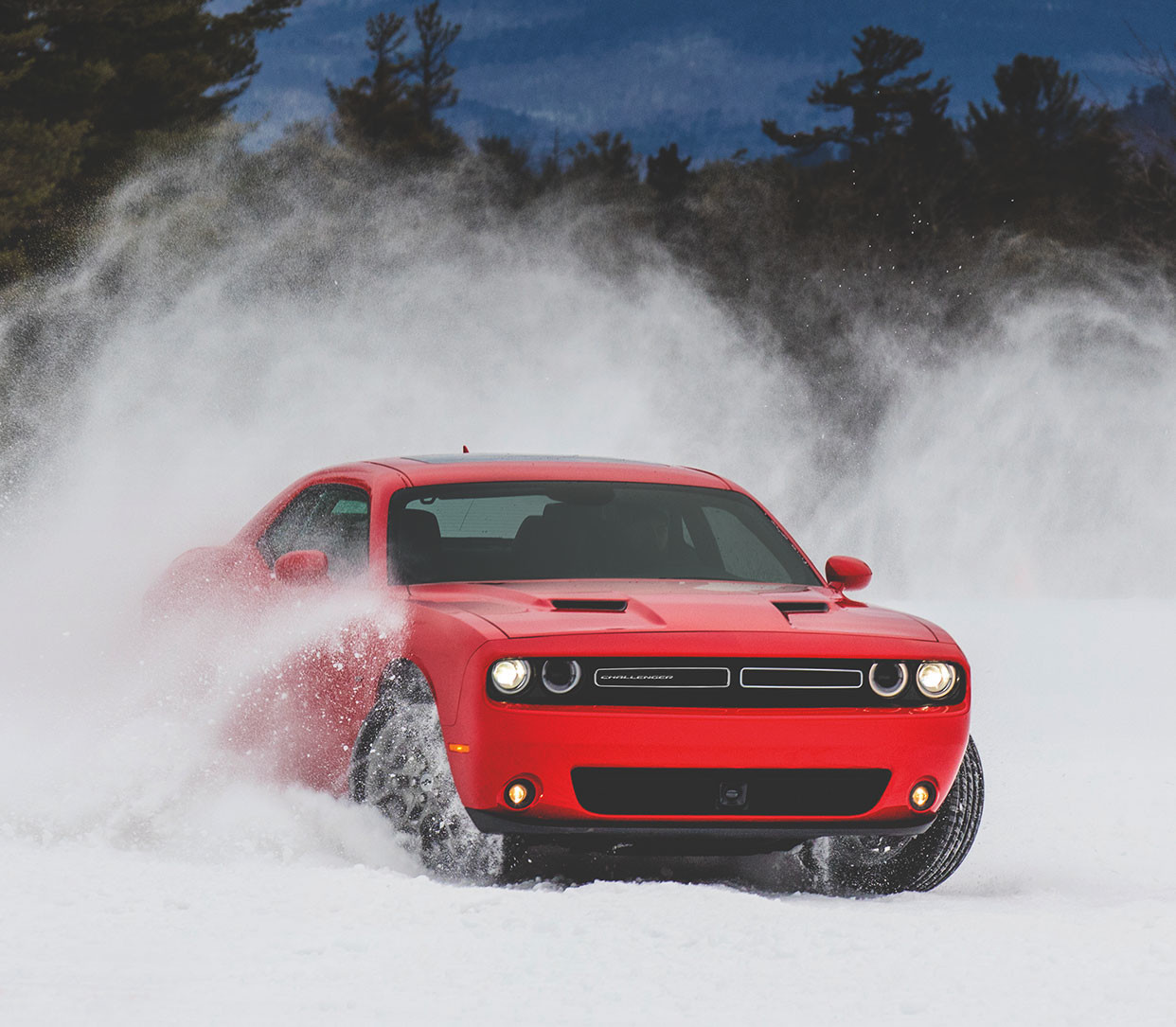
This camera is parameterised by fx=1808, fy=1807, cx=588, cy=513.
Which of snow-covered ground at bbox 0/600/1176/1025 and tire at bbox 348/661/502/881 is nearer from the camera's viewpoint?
snow-covered ground at bbox 0/600/1176/1025

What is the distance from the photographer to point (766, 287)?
4916cm

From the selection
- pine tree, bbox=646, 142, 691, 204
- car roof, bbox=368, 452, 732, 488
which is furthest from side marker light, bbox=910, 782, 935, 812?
pine tree, bbox=646, 142, 691, 204

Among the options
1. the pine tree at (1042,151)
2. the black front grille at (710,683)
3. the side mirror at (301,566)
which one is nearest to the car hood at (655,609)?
the black front grille at (710,683)

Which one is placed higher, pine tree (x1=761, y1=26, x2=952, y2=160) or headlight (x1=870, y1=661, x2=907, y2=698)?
headlight (x1=870, y1=661, x2=907, y2=698)

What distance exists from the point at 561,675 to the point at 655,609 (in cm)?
42

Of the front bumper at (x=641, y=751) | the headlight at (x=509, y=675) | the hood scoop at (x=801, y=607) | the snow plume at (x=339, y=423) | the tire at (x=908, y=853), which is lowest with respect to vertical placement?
the snow plume at (x=339, y=423)

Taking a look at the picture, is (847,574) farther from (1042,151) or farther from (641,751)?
(1042,151)

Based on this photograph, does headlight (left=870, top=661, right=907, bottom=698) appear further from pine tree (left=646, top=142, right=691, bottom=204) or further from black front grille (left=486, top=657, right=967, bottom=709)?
pine tree (left=646, top=142, right=691, bottom=204)

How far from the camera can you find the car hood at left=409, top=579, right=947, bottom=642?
193 inches

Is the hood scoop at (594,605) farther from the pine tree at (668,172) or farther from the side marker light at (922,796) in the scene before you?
the pine tree at (668,172)

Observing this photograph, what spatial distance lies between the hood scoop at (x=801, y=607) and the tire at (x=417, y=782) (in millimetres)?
1057

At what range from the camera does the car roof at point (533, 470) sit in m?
6.21

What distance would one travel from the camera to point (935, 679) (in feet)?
16.5

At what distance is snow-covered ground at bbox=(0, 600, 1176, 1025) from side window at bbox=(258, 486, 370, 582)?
33.2 inches
